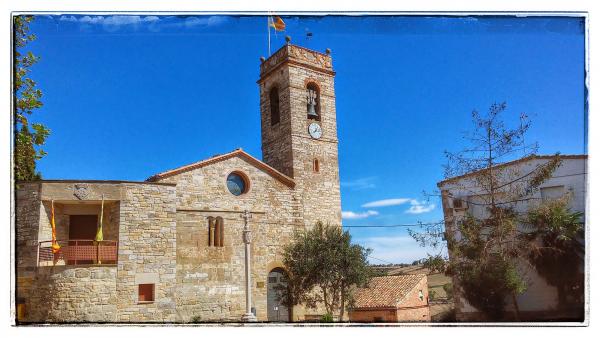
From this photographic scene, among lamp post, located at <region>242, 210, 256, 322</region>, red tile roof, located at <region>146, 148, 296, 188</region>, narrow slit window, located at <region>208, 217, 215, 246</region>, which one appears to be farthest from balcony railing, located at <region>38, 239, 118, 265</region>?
lamp post, located at <region>242, 210, 256, 322</region>

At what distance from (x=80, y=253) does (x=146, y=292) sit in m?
1.93

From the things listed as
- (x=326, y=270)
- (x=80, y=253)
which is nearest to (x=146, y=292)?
(x=80, y=253)

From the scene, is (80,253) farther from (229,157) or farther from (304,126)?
(304,126)

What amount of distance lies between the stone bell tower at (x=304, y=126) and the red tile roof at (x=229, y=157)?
438 mm

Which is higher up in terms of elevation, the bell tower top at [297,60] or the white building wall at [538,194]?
the bell tower top at [297,60]

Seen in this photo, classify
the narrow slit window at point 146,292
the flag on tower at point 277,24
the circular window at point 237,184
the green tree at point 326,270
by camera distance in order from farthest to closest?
the circular window at point 237,184
the green tree at point 326,270
the narrow slit window at point 146,292
the flag on tower at point 277,24

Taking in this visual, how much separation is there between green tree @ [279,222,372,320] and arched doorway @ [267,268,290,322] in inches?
6.5

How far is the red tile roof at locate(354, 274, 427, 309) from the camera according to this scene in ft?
59.1

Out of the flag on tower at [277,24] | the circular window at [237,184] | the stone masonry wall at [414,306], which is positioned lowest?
the stone masonry wall at [414,306]

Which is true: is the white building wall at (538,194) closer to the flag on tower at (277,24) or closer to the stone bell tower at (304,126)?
the stone bell tower at (304,126)

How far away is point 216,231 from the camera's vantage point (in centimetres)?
1565

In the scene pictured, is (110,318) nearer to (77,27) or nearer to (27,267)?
(27,267)

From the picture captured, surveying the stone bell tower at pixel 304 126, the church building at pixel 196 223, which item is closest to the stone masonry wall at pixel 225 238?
the church building at pixel 196 223

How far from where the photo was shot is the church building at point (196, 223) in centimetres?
1305
